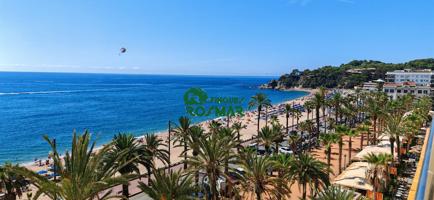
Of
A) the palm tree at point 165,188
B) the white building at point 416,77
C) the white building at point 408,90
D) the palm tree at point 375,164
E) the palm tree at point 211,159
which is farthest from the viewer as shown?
the white building at point 416,77

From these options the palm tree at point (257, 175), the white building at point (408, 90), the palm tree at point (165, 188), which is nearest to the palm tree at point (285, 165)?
the palm tree at point (257, 175)

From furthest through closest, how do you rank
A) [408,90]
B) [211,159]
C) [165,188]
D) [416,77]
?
[416,77] → [408,90] → [211,159] → [165,188]

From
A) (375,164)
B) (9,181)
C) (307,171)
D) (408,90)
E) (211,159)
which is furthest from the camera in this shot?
(408,90)

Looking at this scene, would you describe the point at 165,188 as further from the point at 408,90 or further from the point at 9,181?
the point at 408,90

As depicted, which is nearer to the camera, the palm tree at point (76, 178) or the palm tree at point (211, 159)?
the palm tree at point (76, 178)

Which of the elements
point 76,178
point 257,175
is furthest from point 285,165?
point 76,178

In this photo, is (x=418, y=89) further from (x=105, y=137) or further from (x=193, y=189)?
(x=193, y=189)

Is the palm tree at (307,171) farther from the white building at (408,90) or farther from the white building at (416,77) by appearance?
the white building at (416,77)

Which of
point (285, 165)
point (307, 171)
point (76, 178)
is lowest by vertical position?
point (307, 171)

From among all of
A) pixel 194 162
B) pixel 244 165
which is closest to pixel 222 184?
pixel 244 165

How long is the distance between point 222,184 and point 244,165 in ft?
Result: 31.7

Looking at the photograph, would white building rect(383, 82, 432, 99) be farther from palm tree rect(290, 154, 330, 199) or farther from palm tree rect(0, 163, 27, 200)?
palm tree rect(0, 163, 27, 200)

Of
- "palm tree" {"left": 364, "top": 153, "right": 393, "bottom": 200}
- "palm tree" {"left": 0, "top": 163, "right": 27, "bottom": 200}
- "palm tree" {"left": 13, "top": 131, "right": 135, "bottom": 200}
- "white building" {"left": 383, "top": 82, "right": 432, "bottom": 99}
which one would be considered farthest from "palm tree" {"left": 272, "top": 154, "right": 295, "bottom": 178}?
"white building" {"left": 383, "top": 82, "right": 432, "bottom": 99}

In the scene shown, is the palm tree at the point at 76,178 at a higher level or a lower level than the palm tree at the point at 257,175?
higher
